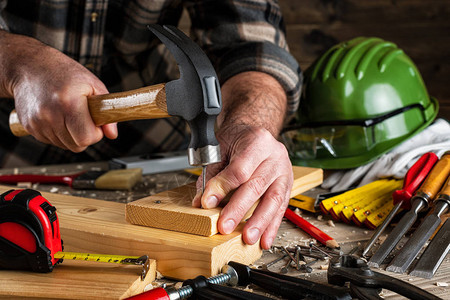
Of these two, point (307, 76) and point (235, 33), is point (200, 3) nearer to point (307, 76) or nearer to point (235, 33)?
point (235, 33)

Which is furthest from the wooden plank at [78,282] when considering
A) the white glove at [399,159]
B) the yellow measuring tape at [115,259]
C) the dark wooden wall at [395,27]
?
the dark wooden wall at [395,27]

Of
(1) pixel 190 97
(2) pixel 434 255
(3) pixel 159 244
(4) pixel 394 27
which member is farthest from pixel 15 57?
(4) pixel 394 27

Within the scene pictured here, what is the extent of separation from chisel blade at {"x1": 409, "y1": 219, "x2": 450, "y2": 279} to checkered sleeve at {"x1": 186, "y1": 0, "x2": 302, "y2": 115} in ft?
2.88

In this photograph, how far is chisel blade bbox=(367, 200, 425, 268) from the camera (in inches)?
43.4

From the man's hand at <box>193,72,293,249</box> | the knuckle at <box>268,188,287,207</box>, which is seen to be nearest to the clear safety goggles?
the man's hand at <box>193,72,293,249</box>

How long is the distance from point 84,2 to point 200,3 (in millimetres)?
471

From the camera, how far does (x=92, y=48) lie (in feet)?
6.81

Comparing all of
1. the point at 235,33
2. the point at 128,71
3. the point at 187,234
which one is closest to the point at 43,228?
the point at 187,234

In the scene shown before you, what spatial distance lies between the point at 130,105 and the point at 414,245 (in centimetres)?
78

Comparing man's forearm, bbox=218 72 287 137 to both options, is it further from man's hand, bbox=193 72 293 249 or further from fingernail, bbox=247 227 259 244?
fingernail, bbox=247 227 259 244

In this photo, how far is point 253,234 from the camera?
1.14 meters

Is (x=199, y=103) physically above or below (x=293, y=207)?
above

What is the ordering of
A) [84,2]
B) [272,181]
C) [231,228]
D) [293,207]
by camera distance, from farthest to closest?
[84,2] < [293,207] < [272,181] < [231,228]

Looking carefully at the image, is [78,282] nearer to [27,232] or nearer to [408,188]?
[27,232]
